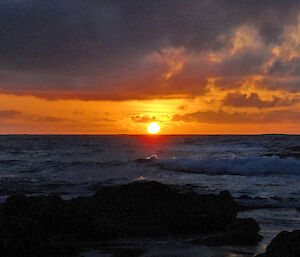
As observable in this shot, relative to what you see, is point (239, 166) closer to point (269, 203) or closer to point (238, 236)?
point (269, 203)

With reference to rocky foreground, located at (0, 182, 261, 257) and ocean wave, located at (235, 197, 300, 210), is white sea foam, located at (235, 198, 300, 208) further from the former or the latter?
rocky foreground, located at (0, 182, 261, 257)

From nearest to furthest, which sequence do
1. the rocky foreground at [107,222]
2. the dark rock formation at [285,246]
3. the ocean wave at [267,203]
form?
the dark rock formation at [285,246] → the rocky foreground at [107,222] → the ocean wave at [267,203]

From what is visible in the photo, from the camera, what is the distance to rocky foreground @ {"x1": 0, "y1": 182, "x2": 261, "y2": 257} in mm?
7031

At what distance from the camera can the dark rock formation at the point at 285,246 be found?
585 centimetres

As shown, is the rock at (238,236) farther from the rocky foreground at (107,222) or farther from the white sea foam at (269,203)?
the white sea foam at (269,203)

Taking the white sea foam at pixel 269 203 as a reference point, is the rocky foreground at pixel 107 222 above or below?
above

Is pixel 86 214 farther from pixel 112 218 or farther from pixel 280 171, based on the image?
pixel 280 171

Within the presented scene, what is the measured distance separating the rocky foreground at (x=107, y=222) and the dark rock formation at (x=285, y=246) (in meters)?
2.05

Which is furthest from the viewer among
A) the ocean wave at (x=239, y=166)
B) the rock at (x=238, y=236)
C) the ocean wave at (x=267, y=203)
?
the ocean wave at (x=239, y=166)

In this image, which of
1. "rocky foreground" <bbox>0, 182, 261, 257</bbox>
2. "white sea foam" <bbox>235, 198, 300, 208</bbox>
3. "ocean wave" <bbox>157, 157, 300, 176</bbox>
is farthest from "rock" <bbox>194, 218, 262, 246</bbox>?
"ocean wave" <bbox>157, 157, 300, 176</bbox>

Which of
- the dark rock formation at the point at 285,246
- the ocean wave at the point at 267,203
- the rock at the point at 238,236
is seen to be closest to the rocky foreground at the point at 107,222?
the rock at the point at 238,236

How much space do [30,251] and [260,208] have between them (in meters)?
7.83

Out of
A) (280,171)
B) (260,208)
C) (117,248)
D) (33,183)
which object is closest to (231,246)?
(117,248)

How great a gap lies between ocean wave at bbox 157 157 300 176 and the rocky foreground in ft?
69.9
